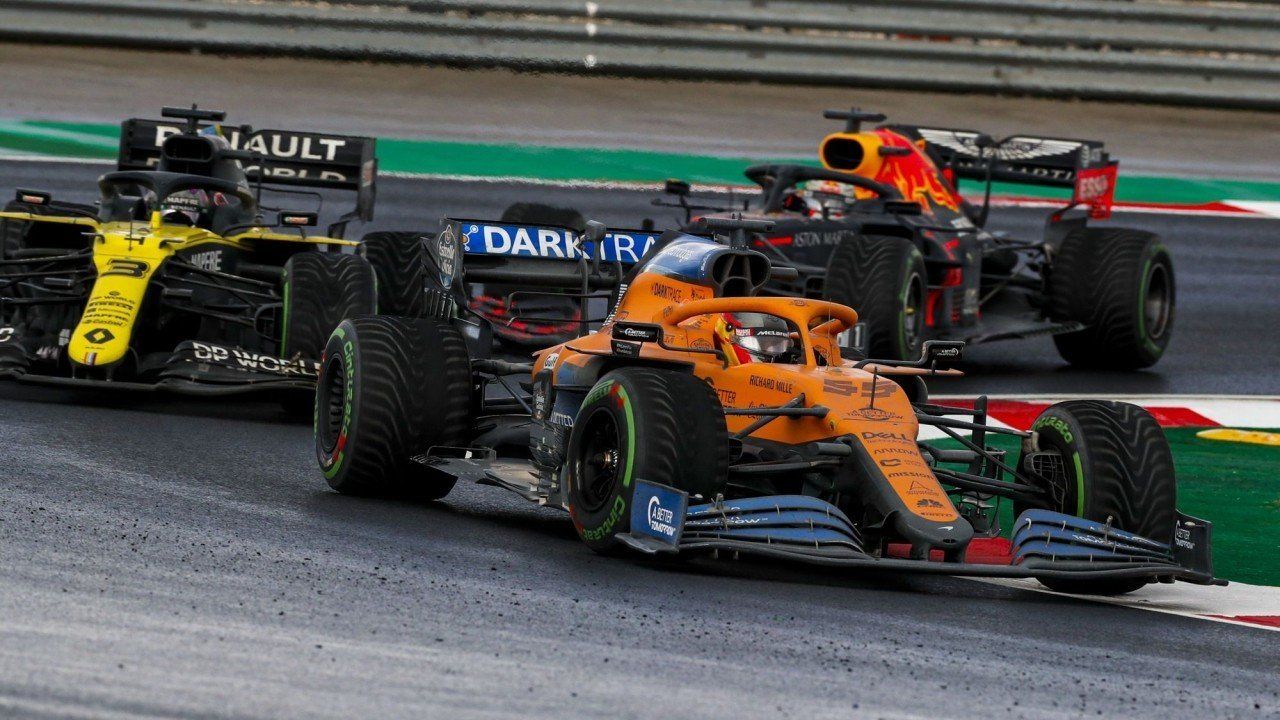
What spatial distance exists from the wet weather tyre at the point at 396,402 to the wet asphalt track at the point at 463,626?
0.61 feet

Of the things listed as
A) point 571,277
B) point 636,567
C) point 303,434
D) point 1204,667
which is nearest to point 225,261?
point 303,434

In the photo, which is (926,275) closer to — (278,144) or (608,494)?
(278,144)

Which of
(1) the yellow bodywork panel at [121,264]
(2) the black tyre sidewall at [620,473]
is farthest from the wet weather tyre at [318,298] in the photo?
(2) the black tyre sidewall at [620,473]

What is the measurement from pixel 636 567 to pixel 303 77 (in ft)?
67.9

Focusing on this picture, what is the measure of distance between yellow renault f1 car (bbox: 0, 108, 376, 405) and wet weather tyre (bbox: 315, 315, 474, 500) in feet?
8.20

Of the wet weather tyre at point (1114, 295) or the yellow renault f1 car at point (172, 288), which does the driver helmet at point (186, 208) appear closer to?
the yellow renault f1 car at point (172, 288)

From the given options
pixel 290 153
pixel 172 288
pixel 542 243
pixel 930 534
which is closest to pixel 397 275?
pixel 172 288

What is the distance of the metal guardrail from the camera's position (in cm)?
2761

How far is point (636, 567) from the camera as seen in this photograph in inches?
360

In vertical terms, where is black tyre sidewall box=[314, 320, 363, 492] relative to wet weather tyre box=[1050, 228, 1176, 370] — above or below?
below

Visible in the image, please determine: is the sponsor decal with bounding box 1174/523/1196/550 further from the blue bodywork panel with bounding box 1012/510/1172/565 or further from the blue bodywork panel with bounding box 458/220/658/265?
the blue bodywork panel with bounding box 458/220/658/265

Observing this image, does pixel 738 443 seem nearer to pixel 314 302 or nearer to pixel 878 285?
pixel 314 302

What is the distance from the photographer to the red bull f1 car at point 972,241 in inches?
669

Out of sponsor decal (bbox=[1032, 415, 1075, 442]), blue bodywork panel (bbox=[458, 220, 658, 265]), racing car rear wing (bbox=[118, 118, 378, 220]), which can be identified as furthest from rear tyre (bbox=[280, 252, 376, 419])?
sponsor decal (bbox=[1032, 415, 1075, 442])
